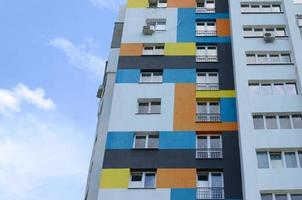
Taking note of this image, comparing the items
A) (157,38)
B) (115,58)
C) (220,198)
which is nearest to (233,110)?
(220,198)

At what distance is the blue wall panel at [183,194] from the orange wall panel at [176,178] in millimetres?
208

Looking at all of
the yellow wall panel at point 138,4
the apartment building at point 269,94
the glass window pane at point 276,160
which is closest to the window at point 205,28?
the apartment building at point 269,94

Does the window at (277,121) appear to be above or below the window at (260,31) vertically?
below

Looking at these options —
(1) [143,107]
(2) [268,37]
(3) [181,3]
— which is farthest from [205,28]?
(1) [143,107]

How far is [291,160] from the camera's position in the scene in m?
20.6

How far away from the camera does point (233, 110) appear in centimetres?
2333

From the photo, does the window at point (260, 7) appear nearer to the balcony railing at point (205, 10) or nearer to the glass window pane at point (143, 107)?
the balcony railing at point (205, 10)

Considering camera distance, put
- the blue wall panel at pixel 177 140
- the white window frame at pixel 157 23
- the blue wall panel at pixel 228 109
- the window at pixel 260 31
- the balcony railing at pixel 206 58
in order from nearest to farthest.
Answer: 1. the blue wall panel at pixel 177 140
2. the blue wall panel at pixel 228 109
3. the balcony railing at pixel 206 58
4. the window at pixel 260 31
5. the white window frame at pixel 157 23

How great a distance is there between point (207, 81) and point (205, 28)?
14.8ft

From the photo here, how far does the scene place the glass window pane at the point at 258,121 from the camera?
21906 mm

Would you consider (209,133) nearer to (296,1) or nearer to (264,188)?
(264,188)

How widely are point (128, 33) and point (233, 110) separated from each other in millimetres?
8791

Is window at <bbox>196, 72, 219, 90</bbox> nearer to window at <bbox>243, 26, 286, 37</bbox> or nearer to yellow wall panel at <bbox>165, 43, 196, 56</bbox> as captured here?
yellow wall panel at <bbox>165, 43, 196, 56</bbox>

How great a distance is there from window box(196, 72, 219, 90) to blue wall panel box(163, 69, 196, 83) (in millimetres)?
440
